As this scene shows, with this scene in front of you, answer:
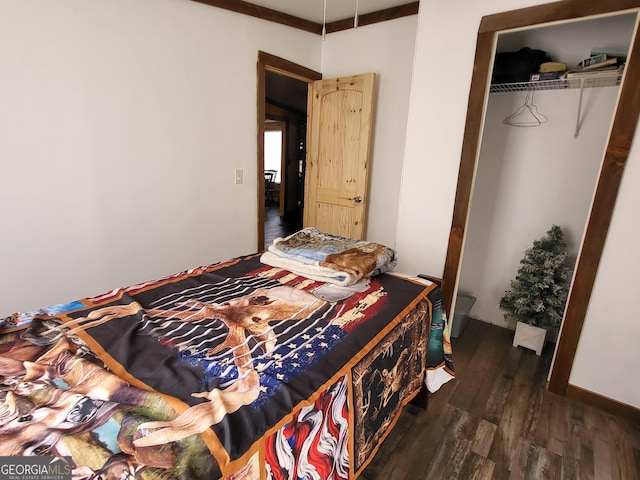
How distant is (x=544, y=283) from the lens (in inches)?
94.9

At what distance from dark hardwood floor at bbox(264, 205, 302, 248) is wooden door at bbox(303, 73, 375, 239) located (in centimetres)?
181

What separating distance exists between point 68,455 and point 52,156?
6.37ft

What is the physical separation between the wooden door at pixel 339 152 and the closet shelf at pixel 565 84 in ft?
3.68

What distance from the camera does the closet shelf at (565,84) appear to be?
2.10m

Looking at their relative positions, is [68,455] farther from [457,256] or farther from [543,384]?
[543,384]

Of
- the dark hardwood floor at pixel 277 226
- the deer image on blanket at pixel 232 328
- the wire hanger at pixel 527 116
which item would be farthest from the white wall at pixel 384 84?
the dark hardwood floor at pixel 277 226

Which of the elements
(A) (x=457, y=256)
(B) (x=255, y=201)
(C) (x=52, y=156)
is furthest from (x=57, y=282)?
(A) (x=457, y=256)

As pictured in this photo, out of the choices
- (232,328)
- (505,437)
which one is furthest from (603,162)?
(232,328)

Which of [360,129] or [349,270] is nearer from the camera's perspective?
[349,270]

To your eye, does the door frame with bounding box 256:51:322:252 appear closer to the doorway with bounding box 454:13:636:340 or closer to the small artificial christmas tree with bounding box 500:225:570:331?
the doorway with bounding box 454:13:636:340

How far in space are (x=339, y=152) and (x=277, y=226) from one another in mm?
3042

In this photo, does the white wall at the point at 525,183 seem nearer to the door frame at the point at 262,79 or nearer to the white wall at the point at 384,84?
the white wall at the point at 384,84

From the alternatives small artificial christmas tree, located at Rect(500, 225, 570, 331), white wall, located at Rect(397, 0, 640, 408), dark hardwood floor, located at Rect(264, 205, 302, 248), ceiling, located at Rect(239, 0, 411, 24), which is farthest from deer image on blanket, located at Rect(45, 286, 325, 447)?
dark hardwood floor, located at Rect(264, 205, 302, 248)

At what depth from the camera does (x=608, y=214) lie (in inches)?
71.6
